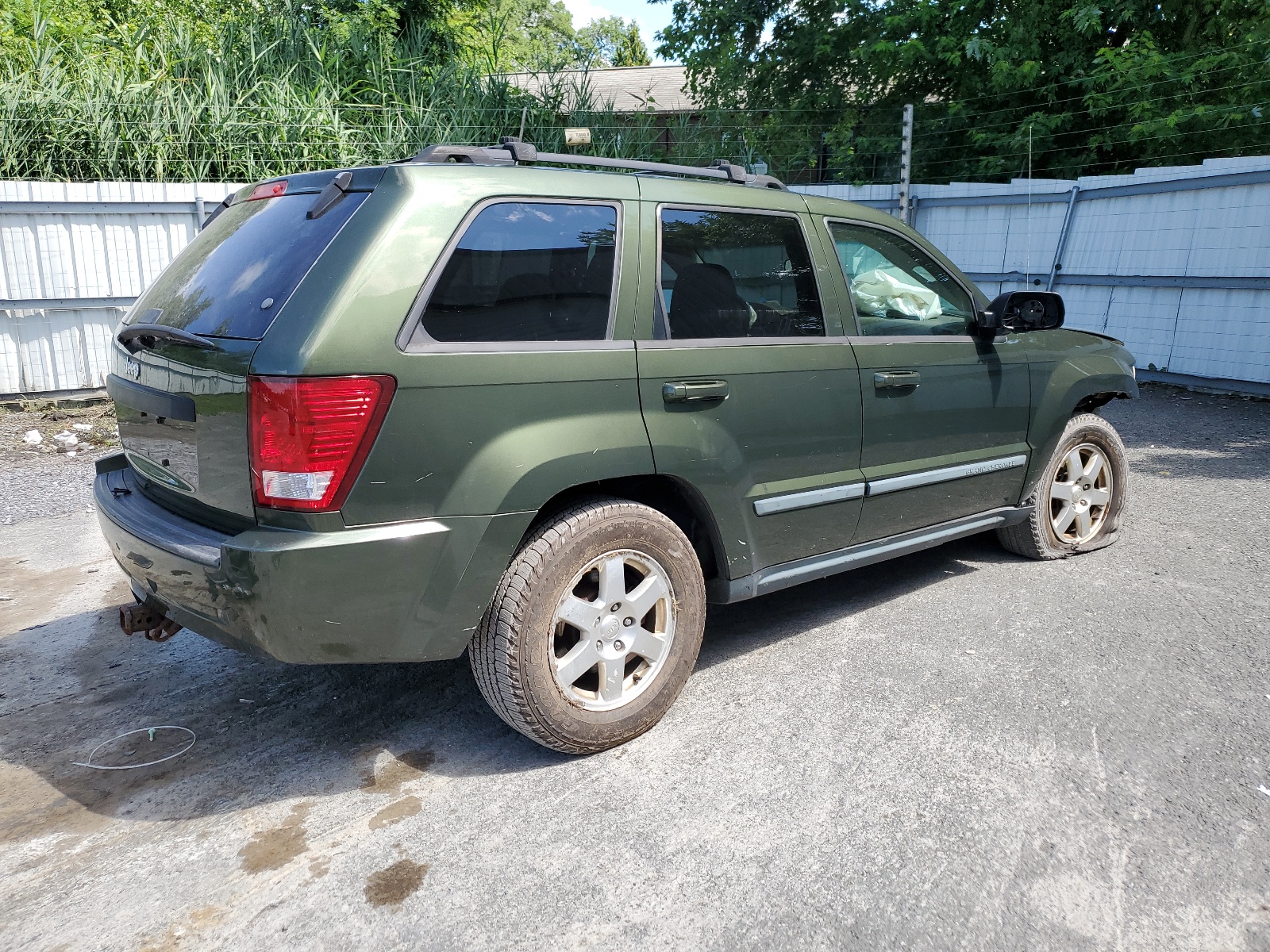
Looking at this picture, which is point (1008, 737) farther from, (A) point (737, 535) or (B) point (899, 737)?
(A) point (737, 535)

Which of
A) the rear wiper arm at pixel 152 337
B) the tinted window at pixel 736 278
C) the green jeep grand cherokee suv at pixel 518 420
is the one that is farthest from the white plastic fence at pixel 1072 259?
the tinted window at pixel 736 278

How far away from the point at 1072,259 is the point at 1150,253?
3.51 ft

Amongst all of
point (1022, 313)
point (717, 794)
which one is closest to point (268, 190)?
point (717, 794)

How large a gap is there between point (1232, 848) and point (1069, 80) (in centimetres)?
1354

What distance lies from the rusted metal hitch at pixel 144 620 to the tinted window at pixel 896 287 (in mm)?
2770

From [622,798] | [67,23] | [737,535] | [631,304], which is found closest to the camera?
[622,798]

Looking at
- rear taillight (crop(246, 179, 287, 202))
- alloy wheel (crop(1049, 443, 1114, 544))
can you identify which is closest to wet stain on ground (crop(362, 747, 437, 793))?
rear taillight (crop(246, 179, 287, 202))

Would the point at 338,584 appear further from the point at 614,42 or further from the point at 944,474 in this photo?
the point at 614,42

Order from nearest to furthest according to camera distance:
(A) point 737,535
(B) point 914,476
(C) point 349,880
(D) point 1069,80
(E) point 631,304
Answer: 1. (C) point 349,880
2. (E) point 631,304
3. (A) point 737,535
4. (B) point 914,476
5. (D) point 1069,80

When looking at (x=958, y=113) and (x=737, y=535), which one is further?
(x=958, y=113)

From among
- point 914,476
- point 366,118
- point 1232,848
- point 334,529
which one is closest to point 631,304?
point 334,529

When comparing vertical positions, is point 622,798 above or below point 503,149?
below

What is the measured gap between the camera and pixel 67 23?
47.5ft

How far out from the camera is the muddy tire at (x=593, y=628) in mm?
2852
